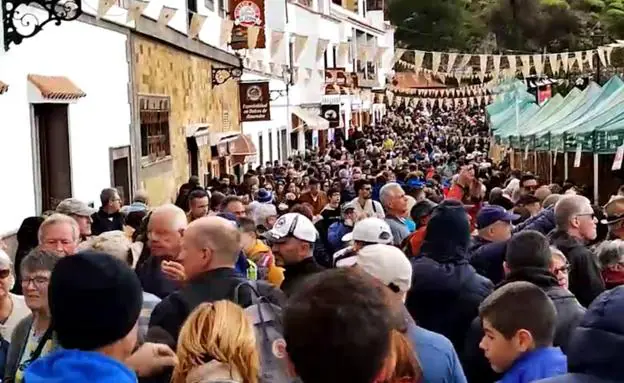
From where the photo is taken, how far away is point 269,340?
4.58 m

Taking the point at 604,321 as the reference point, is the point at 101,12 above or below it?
above

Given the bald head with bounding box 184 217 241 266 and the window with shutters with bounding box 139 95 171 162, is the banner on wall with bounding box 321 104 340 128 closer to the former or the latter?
the window with shutters with bounding box 139 95 171 162

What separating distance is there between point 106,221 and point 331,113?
110ft

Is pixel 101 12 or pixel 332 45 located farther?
pixel 332 45

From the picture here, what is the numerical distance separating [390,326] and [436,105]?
252 ft

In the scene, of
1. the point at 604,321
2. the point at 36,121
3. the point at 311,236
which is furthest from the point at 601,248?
the point at 36,121

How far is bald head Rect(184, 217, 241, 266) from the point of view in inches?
213

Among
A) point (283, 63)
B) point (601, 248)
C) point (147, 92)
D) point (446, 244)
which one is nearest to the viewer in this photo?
point (446, 244)

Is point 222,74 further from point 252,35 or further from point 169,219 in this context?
point 169,219

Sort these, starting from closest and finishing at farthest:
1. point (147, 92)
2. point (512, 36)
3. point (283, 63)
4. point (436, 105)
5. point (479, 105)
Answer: point (147, 92)
point (283, 63)
point (479, 105)
point (436, 105)
point (512, 36)

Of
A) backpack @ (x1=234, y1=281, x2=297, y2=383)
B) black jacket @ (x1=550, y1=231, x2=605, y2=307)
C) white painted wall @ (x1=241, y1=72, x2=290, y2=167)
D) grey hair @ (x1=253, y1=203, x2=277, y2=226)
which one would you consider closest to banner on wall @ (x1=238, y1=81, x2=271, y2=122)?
white painted wall @ (x1=241, y1=72, x2=290, y2=167)

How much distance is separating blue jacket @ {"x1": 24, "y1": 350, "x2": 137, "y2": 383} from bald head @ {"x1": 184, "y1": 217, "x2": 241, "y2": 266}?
199cm

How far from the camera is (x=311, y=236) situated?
680cm

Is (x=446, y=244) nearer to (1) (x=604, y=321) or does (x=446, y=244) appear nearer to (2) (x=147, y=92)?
(1) (x=604, y=321)
